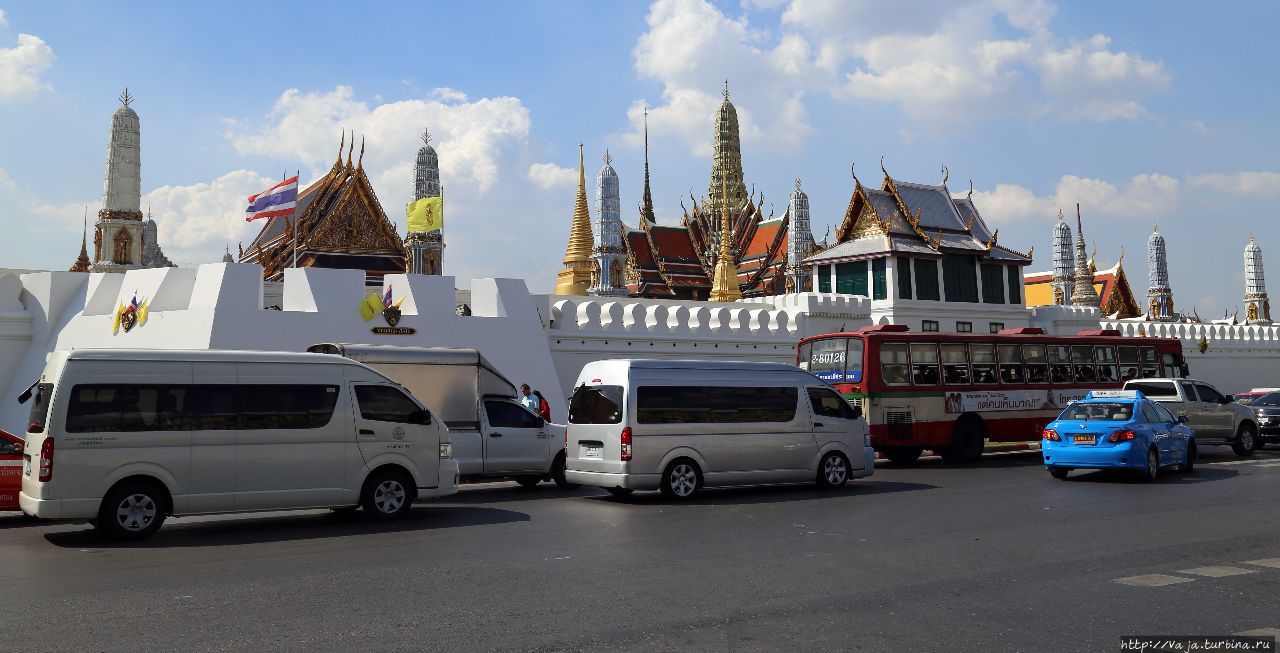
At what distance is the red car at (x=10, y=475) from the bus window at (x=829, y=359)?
12.6 meters

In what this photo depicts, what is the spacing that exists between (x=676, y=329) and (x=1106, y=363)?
380 inches

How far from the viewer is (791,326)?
26453mm

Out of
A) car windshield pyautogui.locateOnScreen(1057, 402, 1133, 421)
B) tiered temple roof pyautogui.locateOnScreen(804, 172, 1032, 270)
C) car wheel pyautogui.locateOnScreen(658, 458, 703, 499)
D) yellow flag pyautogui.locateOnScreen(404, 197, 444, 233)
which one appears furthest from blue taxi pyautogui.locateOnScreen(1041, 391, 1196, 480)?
yellow flag pyautogui.locateOnScreen(404, 197, 444, 233)

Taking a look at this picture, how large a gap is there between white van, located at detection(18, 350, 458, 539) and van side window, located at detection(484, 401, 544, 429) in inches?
109

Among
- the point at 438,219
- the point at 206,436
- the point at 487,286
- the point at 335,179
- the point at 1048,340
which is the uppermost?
the point at 335,179

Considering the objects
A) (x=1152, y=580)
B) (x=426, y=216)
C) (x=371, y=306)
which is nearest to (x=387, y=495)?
(x=1152, y=580)

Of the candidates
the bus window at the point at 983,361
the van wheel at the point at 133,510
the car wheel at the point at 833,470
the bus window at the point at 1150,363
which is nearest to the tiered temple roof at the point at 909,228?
the bus window at the point at 1150,363

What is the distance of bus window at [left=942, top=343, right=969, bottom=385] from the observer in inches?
749

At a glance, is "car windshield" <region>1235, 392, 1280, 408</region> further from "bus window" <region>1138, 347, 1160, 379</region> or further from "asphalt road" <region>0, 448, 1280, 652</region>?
"asphalt road" <region>0, 448, 1280, 652</region>

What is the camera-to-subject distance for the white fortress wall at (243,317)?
61.2ft

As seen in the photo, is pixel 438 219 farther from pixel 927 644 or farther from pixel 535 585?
pixel 927 644

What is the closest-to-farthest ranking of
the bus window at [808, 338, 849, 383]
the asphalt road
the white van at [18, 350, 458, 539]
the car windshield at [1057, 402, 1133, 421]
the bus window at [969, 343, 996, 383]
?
1. the asphalt road
2. the white van at [18, 350, 458, 539]
3. the car windshield at [1057, 402, 1133, 421]
4. the bus window at [808, 338, 849, 383]
5. the bus window at [969, 343, 996, 383]

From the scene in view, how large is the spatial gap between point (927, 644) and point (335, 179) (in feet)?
141

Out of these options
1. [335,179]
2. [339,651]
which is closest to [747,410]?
[339,651]
